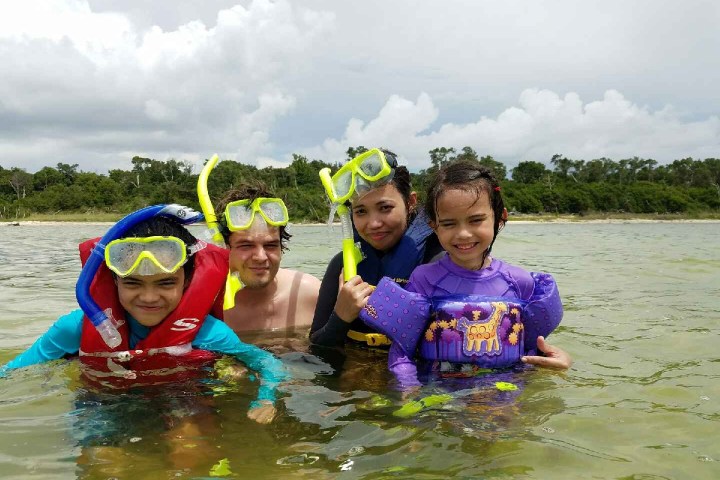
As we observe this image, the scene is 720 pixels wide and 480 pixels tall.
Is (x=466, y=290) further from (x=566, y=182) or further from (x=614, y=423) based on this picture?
(x=566, y=182)

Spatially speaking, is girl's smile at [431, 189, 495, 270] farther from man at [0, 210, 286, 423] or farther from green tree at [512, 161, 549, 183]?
green tree at [512, 161, 549, 183]

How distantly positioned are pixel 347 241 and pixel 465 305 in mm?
931

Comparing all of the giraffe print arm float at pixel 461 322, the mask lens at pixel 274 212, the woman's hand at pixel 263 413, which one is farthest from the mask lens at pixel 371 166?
the woman's hand at pixel 263 413

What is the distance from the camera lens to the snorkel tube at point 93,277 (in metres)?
2.97

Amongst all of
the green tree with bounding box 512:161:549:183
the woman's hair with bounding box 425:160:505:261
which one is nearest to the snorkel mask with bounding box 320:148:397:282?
the woman's hair with bounding box 425:160:505:261

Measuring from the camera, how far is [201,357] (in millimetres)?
3293

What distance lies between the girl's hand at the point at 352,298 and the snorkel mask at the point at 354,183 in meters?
0.23

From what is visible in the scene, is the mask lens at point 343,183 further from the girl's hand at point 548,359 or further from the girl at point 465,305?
the girl's hand at point 548,359

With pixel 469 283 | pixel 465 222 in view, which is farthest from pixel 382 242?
pixel 465 222

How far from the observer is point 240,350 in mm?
3270

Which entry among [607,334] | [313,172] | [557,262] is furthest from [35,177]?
[607,334]

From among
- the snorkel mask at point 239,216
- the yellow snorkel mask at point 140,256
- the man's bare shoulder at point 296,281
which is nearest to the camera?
the yellow snorkel mask at point 140,256

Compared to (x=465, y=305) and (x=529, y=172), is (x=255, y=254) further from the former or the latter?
(x=529, y=172)

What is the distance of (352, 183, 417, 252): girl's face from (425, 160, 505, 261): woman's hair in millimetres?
472
